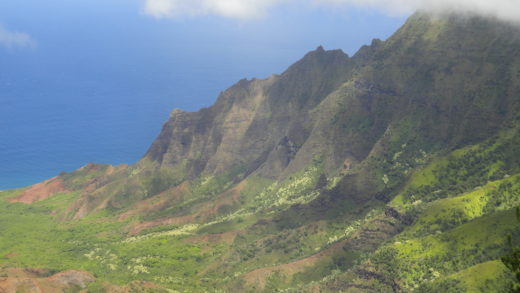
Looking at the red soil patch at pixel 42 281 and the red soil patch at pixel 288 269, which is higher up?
the red soil patch at pixel 42 281

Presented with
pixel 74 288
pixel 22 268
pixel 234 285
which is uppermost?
pixel 22 268

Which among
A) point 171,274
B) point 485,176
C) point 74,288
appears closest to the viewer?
point 74,288

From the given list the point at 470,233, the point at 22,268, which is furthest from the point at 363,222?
the point at 22,268

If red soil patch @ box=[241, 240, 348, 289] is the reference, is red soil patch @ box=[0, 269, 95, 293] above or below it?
above

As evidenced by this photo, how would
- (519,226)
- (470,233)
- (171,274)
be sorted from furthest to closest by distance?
(171,274) < (470,233) < (519,226)

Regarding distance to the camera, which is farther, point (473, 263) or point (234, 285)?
point (234, 285)

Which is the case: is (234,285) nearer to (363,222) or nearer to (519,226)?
(363,222)

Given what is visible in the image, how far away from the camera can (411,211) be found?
567ft

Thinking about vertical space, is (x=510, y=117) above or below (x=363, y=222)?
above

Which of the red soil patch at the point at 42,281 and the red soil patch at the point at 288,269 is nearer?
the red soil patch at the point at 42,281

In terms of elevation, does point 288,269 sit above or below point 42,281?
below

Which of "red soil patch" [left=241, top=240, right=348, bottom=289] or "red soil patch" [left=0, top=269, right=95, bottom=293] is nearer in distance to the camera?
"red soil patch" [left=0, top=269, right=95, bottom=293]

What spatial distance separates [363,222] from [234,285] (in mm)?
48568

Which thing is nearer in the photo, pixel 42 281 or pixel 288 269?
pixel 42 281
